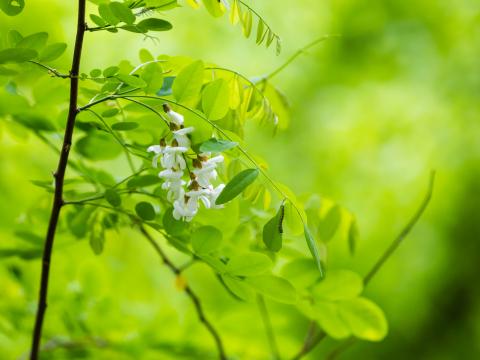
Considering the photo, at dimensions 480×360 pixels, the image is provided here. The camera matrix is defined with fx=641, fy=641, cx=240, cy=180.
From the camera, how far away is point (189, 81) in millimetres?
538

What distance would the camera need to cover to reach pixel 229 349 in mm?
1074

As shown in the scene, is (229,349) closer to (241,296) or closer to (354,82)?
(241,296)

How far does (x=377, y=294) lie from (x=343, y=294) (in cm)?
221

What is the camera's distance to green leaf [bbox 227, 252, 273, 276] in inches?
23.2

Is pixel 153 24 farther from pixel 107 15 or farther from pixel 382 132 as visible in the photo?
pixel 382 132

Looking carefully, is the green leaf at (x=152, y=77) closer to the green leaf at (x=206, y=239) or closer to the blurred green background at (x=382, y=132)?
the green leaf at (x=206, y=239)

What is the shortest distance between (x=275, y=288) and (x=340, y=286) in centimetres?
14

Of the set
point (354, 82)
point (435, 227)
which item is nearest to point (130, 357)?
point (435, 227)

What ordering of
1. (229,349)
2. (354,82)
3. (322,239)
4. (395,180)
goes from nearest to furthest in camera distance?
(322,239) < (229,349) < (395,180) < (354,82)

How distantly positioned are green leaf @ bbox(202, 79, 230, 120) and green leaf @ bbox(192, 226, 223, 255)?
112mm

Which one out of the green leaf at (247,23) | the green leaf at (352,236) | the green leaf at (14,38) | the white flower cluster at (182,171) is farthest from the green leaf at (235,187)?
the green leaf at (352,236)

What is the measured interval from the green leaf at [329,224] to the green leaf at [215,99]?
0.86 ft

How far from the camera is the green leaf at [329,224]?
75cm

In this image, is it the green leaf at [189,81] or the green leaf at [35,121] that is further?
the green leaf at [35,121]
